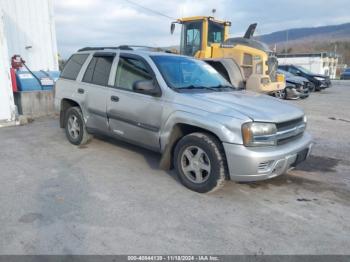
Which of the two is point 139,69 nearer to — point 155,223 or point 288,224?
point 155,223

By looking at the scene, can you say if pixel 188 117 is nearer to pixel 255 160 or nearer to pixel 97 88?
pixel 255 160

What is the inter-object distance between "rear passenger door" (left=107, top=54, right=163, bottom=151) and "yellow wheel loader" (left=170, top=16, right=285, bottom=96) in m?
6.06

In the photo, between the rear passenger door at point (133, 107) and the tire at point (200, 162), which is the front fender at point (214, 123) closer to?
the tire at point (200, 162)

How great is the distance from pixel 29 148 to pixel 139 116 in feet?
9.17

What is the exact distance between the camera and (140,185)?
167 inches

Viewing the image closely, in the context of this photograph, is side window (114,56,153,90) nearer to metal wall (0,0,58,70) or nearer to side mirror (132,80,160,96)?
side mirror (132,80,160,96)

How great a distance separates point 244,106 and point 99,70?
2.80 meters

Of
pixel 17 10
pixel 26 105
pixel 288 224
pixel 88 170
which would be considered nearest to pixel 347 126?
pixel 288 224

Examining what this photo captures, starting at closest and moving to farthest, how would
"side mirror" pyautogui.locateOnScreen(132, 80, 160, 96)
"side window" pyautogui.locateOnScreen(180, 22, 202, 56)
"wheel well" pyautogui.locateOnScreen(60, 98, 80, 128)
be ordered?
"side mirror" pyautogui.locateOnScreen(132, 80, 160, 96) < "wheel well" pyautogui.locateOnScreen(60, 98, 80, 128) < "side window" pyautogui.locateOnScreen(180, 22, 202, 56)

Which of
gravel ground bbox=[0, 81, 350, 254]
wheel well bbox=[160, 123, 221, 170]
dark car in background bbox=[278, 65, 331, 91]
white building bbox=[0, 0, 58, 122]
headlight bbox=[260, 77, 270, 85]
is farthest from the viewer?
dark car in background bbox=[278, 65, 331, 91]

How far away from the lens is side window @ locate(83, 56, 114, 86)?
5215 millimetres

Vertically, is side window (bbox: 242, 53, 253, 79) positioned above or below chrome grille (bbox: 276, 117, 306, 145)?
above

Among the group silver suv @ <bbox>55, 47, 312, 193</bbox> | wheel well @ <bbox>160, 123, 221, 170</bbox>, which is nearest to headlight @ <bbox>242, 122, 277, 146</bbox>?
silver suv @ <bbox>55, 47, 312, 193</bbox>

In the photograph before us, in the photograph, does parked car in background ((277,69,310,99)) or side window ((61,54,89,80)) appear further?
parked car in background ((277,69,310,99))
